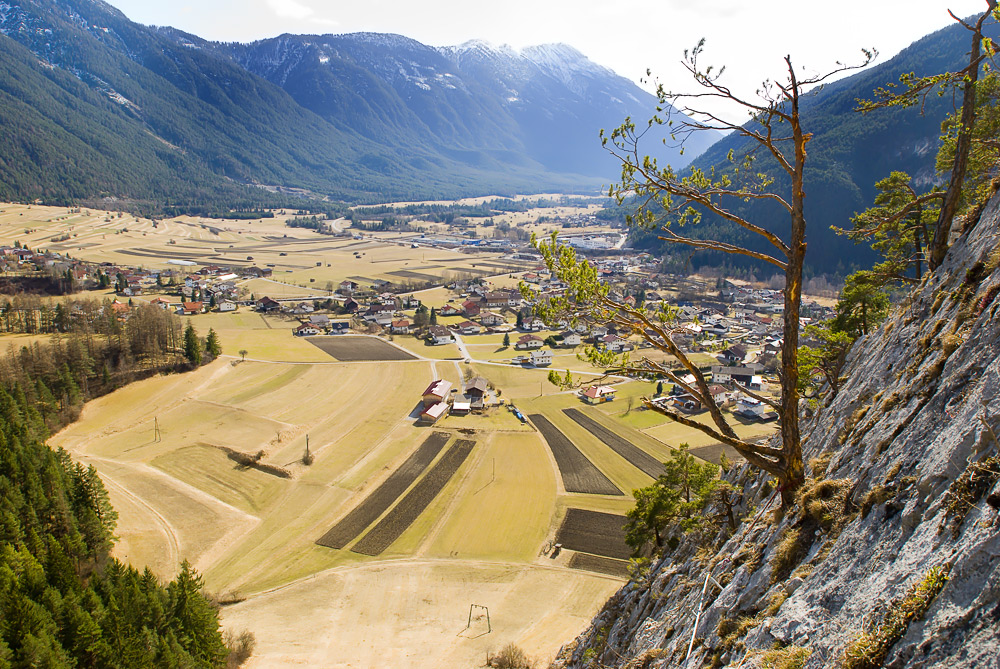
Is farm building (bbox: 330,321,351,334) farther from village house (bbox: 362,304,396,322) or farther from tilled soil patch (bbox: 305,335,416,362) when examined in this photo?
village house (bbox: 362,304,396,322)

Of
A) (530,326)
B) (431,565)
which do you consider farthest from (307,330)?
(431,565)

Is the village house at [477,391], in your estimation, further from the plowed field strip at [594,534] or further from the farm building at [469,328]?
the farm building at [469,328]

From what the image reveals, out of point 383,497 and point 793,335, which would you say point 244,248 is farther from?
point 793,335

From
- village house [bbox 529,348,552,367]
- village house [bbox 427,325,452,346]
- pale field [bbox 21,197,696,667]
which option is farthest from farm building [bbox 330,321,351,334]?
village house [bbox 529,348,552,367]

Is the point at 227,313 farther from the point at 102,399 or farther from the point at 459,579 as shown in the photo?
the point at 459,579

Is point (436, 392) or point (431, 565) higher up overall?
point (436, 392)

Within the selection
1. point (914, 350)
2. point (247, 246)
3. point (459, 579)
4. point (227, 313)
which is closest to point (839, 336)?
point (914, 350)
